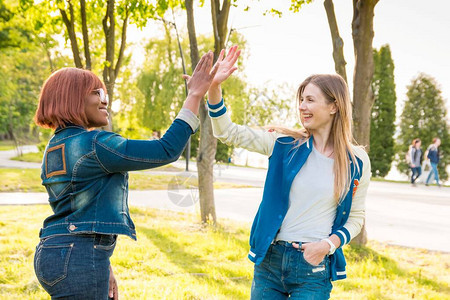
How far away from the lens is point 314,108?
104 inches

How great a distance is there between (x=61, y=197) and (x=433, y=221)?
9.51 meters

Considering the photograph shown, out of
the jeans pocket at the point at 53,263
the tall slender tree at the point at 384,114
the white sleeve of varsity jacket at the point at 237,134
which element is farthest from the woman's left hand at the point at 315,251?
the tall slender tree at the point at 384,114

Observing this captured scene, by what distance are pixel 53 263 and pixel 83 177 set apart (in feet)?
1.24

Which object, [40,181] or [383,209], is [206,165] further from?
[40,181]

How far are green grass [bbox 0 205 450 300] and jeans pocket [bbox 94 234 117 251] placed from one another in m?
2.36

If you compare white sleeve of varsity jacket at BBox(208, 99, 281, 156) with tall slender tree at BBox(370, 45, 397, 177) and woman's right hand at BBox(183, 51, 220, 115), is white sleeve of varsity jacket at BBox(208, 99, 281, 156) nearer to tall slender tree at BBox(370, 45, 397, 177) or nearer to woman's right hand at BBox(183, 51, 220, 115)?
woman's right hand at BBox(183, 51, 220, 115)

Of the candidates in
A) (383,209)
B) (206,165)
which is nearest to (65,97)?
(206,165)

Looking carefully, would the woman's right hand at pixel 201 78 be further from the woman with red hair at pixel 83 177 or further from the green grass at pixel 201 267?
the green grass at pixel 201 267

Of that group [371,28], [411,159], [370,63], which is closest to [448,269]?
[370,63]

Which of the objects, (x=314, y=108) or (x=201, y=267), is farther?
(x=201, y=267)

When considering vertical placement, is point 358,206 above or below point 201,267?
above

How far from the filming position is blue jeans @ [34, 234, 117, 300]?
76.0 inches

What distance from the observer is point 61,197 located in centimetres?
200

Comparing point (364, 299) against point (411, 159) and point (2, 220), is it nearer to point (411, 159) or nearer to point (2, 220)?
point (2, 220)
